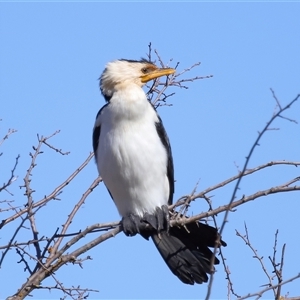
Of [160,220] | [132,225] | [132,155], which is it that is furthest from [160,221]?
[132,155]

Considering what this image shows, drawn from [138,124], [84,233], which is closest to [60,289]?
[84,233]

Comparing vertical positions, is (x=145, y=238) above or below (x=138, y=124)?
below

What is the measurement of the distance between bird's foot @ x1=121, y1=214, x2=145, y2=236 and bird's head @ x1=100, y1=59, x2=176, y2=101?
0.97 meters

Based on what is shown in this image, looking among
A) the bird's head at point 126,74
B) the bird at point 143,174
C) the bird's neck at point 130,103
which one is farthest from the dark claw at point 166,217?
the bird's head at point 126,74

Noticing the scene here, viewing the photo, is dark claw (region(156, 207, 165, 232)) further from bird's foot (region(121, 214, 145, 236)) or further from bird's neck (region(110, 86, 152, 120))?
bird's neck (region(110, 86, 152, 120))

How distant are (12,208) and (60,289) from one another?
2.18ft

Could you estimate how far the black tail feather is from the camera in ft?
15.6

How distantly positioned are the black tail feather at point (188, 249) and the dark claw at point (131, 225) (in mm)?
225

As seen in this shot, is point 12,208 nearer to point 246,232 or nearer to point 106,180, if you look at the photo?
point 106,180

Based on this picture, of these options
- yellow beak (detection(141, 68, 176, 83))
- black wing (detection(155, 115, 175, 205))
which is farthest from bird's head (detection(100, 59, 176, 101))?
black wing (detection(155, 115, 175, 205))

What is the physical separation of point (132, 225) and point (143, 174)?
0.38 metres

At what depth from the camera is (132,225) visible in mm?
4875

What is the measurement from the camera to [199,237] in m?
4.82

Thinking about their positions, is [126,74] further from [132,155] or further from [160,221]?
[160,221]
